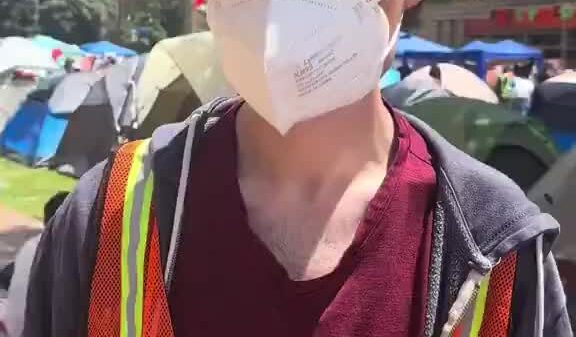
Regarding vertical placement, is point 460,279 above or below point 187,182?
below

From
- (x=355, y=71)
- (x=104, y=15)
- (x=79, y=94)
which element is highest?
(x=355, y=71)

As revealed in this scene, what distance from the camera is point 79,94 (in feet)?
40.9

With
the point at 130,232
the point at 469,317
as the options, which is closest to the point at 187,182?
the point at 130,232

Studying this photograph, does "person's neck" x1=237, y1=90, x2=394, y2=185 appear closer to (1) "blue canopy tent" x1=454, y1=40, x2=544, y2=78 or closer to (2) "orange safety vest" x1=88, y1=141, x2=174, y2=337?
(2) "orange safety vest" x1=88, y1=141, x2=174, y2=337

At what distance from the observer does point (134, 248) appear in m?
1.28

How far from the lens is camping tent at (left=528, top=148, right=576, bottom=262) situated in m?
4.03

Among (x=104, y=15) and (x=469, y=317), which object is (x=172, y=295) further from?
(x=104, y=15)

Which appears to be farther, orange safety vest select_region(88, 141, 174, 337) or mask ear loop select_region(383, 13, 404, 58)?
mask ear loop select_region(383, 13, 404, 58)

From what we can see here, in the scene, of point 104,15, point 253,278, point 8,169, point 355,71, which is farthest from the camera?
point 104,15

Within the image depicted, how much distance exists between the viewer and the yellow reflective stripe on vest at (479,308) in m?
1.29

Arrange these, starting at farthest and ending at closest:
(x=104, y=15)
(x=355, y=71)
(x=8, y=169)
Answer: (x=104, y=15) < (x=8, y=169) < (x=355, y=71)

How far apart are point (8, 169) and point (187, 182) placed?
1159 cm

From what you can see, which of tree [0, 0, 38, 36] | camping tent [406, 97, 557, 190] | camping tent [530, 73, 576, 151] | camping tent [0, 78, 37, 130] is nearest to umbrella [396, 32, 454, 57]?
camping tent [0, 78, 37, 130]

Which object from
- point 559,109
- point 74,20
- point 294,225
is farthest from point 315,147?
point 74,20
